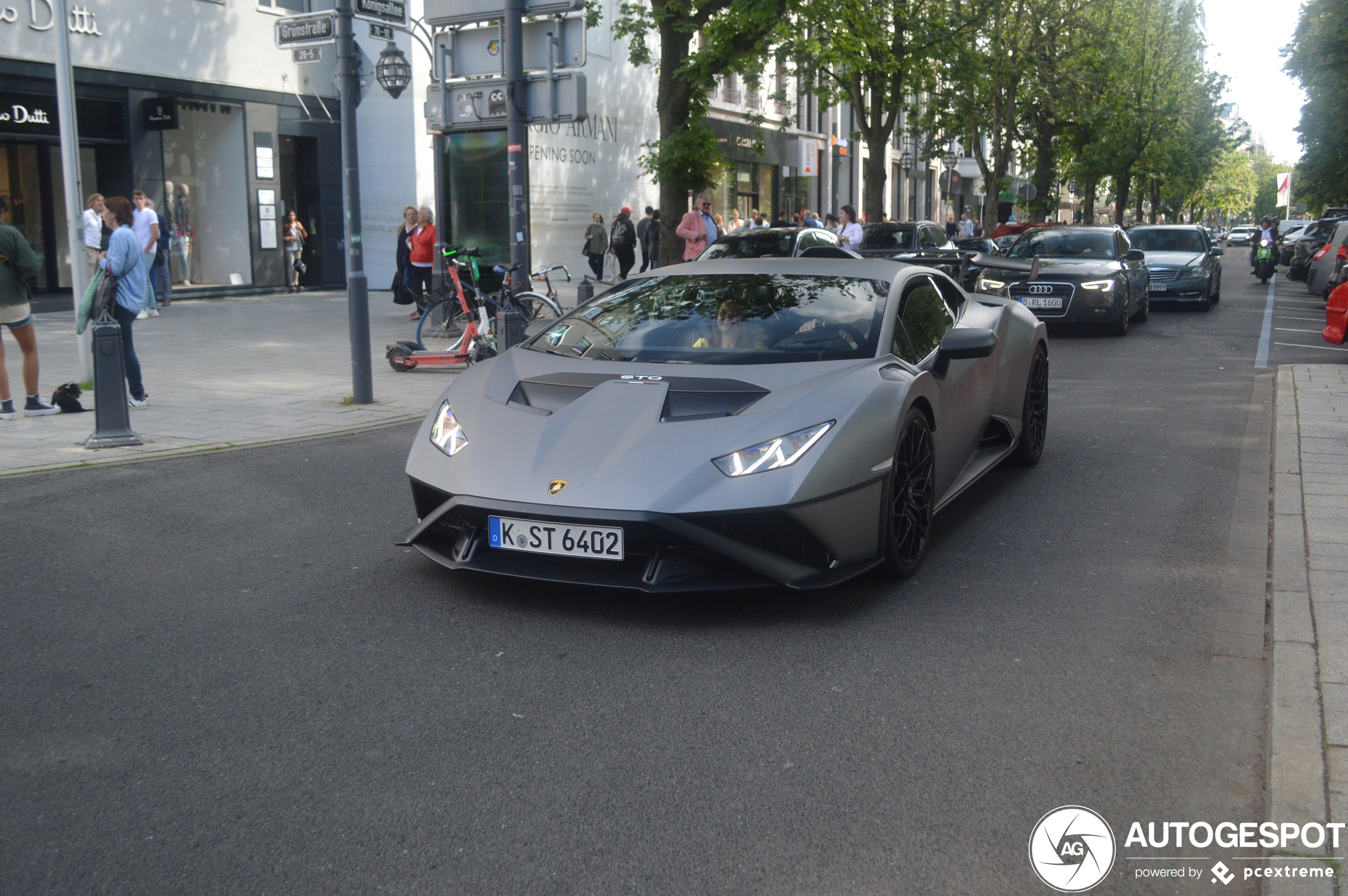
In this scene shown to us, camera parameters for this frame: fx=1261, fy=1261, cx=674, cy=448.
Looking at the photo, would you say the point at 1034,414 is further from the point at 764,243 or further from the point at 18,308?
the point at 764,243

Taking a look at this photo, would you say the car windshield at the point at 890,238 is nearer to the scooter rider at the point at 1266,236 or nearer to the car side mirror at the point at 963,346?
the car side mirror at the point at 963,346

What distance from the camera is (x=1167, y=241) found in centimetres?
2273

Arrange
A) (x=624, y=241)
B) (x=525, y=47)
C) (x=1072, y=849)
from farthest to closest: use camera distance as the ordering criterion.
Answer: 1. (x=624, y=241)
2. (x=525, y=47)
3. (x=1072, y=849)

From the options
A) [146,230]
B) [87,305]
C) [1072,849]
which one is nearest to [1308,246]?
[146,230]

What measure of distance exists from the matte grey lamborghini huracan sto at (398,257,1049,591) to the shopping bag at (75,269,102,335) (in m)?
4.93

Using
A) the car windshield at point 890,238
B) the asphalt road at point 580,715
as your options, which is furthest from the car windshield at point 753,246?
the asphalt road at point 580,715

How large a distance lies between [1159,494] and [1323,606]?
226 cm

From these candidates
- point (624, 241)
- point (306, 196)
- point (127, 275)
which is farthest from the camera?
point (624, 241)

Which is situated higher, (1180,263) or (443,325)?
(1180,263)

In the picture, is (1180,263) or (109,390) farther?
(1180,263)

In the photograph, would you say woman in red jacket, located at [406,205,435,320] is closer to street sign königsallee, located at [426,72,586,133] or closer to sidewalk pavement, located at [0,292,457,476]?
sidewalk pavement, located at [0,292,457,476]

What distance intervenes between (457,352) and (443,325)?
27.7 inches

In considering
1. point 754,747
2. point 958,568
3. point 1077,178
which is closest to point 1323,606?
point 958,568

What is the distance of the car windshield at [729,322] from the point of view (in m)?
5.48
